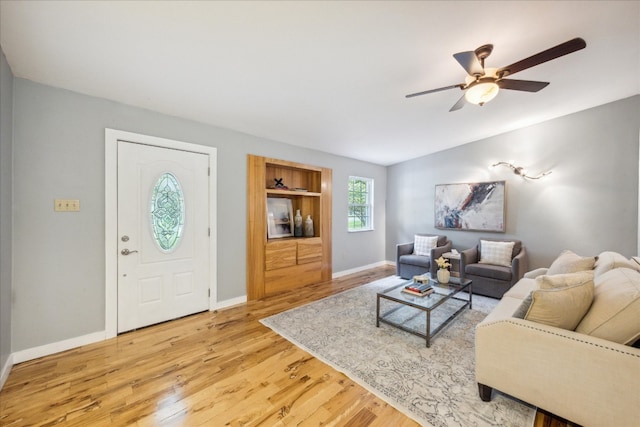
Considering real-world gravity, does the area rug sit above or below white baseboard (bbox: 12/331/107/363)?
below

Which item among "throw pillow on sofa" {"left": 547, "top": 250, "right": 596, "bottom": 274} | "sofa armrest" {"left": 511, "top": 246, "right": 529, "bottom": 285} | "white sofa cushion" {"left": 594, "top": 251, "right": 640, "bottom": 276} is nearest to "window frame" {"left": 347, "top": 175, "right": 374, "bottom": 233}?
"sofa armrest" {"left": 511, "top": 246, "right": 529, "bottom": 285}

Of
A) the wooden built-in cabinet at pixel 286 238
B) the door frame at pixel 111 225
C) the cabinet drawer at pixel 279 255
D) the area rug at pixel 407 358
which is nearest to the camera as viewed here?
the area rug at pixel 407 358

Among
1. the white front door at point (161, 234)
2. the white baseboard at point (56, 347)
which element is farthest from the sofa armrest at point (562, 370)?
the white baseboard at point (56, 347)

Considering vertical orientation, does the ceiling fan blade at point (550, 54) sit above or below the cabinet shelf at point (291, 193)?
above

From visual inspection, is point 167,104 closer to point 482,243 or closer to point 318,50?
point 318,50

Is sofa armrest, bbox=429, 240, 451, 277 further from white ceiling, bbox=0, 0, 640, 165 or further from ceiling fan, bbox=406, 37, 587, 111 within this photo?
ceiling fan, bbox=406, 37, 587, 111

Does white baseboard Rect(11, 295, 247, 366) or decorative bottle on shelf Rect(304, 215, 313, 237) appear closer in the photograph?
white baseboard Rect(11, 295, 247, 366)

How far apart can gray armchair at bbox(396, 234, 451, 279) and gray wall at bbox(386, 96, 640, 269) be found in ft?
1.51

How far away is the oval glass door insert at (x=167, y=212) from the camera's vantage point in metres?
2.85

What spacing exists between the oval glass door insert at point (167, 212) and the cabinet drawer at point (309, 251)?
74.2 inches

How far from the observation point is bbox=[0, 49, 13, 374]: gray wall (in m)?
1.90

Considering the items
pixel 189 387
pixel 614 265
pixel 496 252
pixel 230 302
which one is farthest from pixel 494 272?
pixel 189 387

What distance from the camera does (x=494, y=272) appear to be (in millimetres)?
3703

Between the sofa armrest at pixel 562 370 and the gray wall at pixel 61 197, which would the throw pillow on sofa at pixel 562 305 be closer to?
the sofa armrest at pixel 562 370
